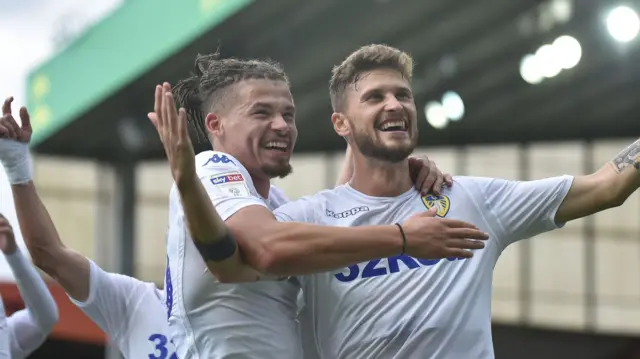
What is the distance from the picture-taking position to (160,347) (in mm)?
5289

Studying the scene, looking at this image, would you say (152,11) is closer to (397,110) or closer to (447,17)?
(447,17)

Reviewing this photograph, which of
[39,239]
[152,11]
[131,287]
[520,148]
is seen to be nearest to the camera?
[39,239]

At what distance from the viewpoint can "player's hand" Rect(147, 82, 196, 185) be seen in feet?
11.3

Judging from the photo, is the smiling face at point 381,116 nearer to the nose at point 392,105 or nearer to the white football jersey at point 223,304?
the nose at point 392,105

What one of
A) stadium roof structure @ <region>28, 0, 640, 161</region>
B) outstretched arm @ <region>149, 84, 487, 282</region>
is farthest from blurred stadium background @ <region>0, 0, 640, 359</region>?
outstretched arm @ <region>149, 84, 487, 282</region>

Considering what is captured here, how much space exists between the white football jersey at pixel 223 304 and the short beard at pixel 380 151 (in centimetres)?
61

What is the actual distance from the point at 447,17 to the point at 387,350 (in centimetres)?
1167

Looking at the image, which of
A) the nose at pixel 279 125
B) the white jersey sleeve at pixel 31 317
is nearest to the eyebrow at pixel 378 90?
the nose at pixel 279 125

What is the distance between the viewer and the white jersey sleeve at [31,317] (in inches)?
241

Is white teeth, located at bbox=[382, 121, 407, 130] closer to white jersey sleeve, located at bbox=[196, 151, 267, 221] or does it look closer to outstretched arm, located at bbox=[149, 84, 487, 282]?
white jersey sleeve, located at bbox=[196, 151, 267, 221]

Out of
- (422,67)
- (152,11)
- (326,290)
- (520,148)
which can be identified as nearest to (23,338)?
(326,290)

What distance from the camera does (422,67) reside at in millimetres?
17062

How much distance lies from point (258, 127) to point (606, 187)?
1.42 meters

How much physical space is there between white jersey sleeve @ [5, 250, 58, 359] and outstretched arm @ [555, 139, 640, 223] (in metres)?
3.30
